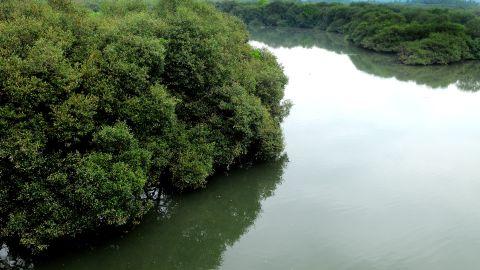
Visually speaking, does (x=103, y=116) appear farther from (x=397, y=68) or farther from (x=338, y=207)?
(x=397, y=68)

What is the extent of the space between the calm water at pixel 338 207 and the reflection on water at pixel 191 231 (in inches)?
1.7

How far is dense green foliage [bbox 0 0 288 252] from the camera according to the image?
42.3ft

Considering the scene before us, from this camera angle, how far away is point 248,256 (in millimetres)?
15125

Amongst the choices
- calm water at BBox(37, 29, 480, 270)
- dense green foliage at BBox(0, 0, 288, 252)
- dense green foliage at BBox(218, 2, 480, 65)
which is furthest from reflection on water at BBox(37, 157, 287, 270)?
dense green foliage at BBox(218, 2, 480, 65)

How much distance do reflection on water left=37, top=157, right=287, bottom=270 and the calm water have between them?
0.04 metres

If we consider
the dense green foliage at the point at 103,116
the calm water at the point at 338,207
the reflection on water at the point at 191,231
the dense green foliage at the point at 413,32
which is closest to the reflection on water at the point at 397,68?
the dense green foliage at the point at 413,32

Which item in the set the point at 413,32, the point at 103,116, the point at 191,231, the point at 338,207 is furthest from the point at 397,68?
the point at 103,116

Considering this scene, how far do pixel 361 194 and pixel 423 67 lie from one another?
35.7 m

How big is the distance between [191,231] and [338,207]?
6.28 metres

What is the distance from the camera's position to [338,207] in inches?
722

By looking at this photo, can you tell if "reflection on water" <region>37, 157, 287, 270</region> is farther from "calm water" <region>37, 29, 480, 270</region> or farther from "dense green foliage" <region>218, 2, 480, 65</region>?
"dense green foliage" <region>218, 2, 480, 65</region>

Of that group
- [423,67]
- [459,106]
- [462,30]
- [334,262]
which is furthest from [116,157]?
[462,30]

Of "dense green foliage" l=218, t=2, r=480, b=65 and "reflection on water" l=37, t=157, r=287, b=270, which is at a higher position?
"dense green foliage" l=218, t=2, r=480, b=65

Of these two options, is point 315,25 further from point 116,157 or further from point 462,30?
point 116,157
